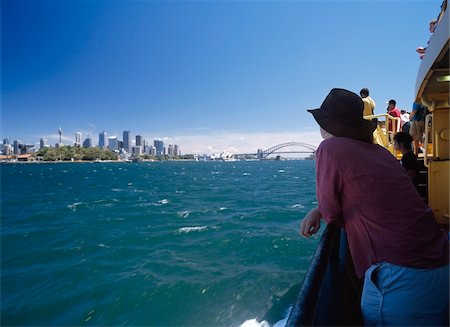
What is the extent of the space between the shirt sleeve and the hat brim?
204 millimetres

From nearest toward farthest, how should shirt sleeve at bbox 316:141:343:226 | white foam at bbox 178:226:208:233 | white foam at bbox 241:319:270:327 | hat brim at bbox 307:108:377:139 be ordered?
1. shirt sleeve at bbox 316:141:343:226
2. hat brim at bbox 307:108:377:139
3. white foam at bbox 241:319:270:327
4. white foam at bbox 178:226:208:233

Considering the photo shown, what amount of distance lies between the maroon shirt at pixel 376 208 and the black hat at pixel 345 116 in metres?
0.13

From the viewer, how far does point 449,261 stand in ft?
4.75

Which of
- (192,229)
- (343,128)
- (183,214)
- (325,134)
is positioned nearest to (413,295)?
(343,128)

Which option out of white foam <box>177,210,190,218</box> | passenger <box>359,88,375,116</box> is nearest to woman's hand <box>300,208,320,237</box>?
passenger <box>359,88,375,116</box>

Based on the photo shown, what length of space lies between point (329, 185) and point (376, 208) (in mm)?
274

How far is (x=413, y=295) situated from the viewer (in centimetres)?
140

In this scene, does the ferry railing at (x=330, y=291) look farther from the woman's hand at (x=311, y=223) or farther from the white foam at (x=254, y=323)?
the white foam at (x=254, y=323)

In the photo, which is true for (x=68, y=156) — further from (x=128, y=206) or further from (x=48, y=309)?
(x=48, y=309)

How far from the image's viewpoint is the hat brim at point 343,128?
1760 millimetres

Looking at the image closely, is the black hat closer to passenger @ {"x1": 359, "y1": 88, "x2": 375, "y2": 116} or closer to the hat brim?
the hat brim

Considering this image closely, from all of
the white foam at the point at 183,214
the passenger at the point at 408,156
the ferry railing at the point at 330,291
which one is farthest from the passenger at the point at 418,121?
the white foam at the point at 183,214

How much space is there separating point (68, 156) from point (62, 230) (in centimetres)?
18850

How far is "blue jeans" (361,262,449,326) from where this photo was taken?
4.53 feet
